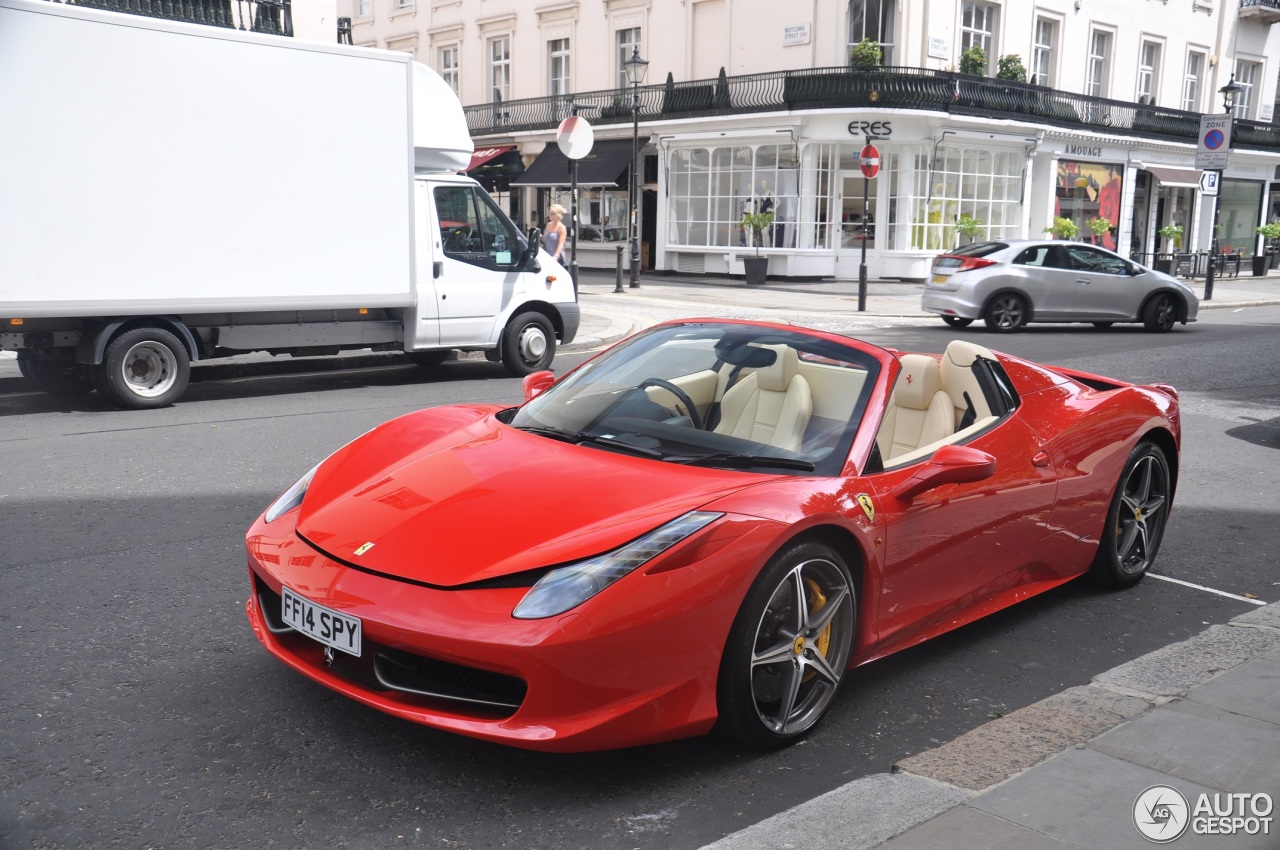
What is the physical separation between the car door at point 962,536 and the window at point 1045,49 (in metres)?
35.3

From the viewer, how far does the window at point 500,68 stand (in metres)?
41.0

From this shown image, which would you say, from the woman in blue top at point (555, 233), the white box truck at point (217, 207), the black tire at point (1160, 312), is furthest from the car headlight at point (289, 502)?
the black tire at point (1160, 312)

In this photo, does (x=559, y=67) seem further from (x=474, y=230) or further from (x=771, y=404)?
(x=771, y=404)

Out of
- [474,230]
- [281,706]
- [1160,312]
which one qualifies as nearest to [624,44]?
[1160,312]

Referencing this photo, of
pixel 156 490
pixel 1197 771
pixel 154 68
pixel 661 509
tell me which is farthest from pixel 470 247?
pixel 1197 771

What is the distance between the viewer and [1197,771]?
333 cm

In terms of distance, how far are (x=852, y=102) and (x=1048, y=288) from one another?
1348cm

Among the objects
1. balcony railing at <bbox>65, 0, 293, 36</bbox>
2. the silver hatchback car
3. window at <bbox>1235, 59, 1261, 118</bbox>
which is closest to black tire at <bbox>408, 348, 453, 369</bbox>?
balcony railing at <bbox>65, 0, 293, 36</bbox>

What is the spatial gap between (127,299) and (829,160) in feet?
82.6

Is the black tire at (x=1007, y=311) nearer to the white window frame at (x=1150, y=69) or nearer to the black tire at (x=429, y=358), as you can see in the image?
the black tire at (x=429, y=358)

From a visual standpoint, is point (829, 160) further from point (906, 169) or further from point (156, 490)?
point (156, 490)

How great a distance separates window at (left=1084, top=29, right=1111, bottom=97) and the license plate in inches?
1580

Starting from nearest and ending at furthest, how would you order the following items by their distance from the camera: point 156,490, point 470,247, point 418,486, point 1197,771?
point 1197,771
point 418,486
point 156,490
point 470,247

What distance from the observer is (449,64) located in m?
43.7
